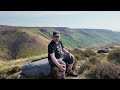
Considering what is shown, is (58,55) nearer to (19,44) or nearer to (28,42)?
(28,42)

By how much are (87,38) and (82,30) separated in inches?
219

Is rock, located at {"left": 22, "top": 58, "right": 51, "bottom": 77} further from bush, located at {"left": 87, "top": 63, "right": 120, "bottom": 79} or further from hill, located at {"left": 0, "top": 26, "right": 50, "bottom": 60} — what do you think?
hill, located at {"left": 0, "top": 26, "right": 50, "bottom": 60}

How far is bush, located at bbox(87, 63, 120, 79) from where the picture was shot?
27.5 feet

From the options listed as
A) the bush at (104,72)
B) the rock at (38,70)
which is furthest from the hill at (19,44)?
the bush at (104,72)

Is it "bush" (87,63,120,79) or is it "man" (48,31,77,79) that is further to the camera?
"bush" (87,63,120,79)

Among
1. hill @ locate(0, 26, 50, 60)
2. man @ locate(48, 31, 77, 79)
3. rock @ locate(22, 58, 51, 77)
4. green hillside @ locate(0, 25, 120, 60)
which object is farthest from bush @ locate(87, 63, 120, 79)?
hill @ locate(0, 26, 50, 60)

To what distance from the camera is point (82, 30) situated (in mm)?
97938

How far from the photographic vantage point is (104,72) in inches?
336

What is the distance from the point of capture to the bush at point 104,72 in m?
8.38

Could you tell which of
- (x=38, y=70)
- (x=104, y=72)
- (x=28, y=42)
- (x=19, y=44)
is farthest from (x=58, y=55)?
(x=19, y=44)
